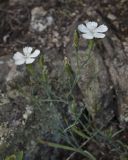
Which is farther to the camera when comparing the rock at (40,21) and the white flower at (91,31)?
the rock at (40,21)

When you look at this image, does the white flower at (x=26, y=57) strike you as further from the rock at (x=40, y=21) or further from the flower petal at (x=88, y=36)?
the rock at (x=40, y=21)

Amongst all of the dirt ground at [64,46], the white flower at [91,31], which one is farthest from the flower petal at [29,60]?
the dirt ground at [64,46]

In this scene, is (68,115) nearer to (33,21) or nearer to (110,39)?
(110,39)

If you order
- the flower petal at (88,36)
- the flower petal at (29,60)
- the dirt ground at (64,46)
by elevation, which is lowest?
the dirt ground at (64,46)

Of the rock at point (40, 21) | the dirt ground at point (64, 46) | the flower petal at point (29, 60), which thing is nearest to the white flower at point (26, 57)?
the flower petal at point (29, 60)

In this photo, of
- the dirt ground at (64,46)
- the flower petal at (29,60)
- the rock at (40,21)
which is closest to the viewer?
the flower petal at (29,60)

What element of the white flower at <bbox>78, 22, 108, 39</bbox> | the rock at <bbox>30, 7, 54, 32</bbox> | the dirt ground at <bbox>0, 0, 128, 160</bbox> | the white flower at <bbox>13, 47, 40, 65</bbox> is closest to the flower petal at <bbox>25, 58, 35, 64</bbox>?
the white flower at <bbox>13, 47, 40, 65</bbox>

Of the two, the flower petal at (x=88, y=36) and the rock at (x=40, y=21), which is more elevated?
the flower petal at (x=88, y=36)

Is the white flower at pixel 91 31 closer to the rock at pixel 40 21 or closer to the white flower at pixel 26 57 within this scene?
the white flower at pixel 26 57

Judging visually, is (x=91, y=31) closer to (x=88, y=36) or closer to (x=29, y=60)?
(x=88, y=36)

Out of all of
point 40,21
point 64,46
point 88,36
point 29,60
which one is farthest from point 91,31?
point 40,21

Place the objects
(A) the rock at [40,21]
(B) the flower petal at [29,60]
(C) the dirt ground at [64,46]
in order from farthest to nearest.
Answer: (A) the rock at [40,21] < (C) the dirt ground at [64,46] < (B) the flower petal at [29,60]
